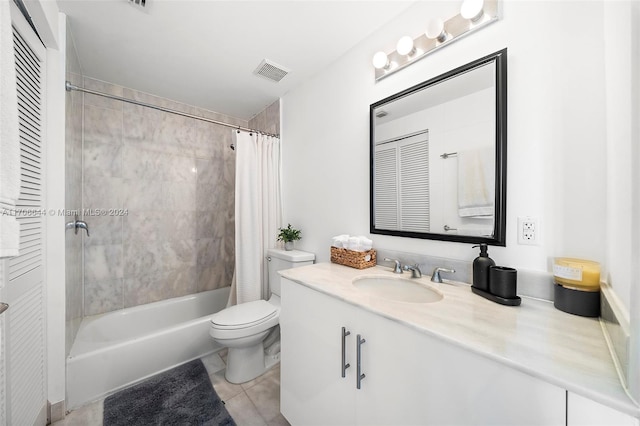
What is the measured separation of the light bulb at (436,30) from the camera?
1.12 metres

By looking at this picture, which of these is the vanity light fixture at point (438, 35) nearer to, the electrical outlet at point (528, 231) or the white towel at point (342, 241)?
the electrical outlet at point (528, 231)

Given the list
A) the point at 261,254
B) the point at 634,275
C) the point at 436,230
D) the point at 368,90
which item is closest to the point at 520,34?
the point at 368,90

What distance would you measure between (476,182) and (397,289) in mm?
630

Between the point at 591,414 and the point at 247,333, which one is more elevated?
the point at 591,414

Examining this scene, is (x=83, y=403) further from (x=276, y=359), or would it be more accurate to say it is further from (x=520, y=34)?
(x=520, y=34)

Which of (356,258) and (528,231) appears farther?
(356,258)

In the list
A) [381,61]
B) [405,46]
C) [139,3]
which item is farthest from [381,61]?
[139,3]

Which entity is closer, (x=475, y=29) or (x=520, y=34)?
(x=520, y=34)

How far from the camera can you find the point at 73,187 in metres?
1.62

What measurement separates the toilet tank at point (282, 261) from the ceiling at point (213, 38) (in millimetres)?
1473

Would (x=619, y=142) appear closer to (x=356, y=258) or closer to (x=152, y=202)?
(x=356, y=258)

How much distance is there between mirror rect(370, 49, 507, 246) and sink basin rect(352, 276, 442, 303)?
0.26m

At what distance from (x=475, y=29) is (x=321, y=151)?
1.11 m

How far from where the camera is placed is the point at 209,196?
2557 millimetres
